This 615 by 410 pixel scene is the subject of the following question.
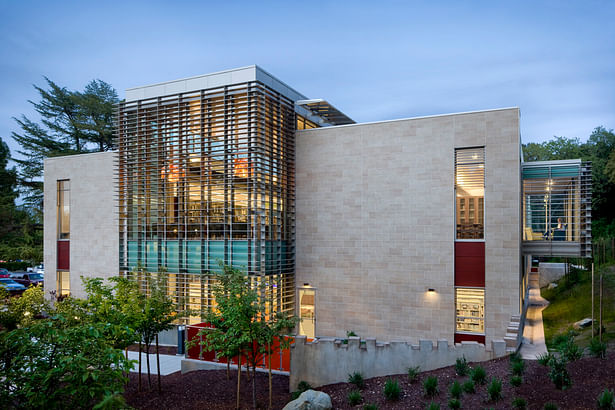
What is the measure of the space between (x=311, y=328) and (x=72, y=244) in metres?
14.0

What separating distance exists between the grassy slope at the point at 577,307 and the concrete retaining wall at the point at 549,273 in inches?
245

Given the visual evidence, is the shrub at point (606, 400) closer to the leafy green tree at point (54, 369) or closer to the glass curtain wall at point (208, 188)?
the leafy green tree at point (54, 369)

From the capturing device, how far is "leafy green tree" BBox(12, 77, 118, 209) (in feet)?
130

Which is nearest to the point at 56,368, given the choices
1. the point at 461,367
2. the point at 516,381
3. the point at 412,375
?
the point at 412,375

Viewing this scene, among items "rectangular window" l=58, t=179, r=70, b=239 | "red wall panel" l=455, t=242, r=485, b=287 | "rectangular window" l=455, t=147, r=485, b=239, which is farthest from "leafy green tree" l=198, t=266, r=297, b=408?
"rectangular window" l=58, t=179, r=70, b=239

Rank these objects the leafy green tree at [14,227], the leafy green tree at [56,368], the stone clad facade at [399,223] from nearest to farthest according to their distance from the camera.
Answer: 1. the leafy green tree at [56,368]
2. the stone clad facade at [399,223]
3. the leafy green tree at [14,227]

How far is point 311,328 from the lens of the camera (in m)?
17.6

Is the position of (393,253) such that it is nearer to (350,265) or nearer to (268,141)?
(350,265)

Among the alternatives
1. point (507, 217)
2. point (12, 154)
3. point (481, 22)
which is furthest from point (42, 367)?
point (481, 22)

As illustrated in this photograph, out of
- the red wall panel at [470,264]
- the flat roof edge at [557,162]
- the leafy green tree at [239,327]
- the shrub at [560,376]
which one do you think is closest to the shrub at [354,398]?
the leafy green tree at [239,327]

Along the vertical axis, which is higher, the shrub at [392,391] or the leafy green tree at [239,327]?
the leafy green tree at [239,327]

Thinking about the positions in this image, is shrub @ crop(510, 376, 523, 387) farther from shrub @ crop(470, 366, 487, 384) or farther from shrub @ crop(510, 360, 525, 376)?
shrub @ crop(470, 366, 487, 384)

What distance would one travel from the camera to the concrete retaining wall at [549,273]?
101 feet

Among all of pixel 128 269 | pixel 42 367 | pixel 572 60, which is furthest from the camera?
pixel 572 60
